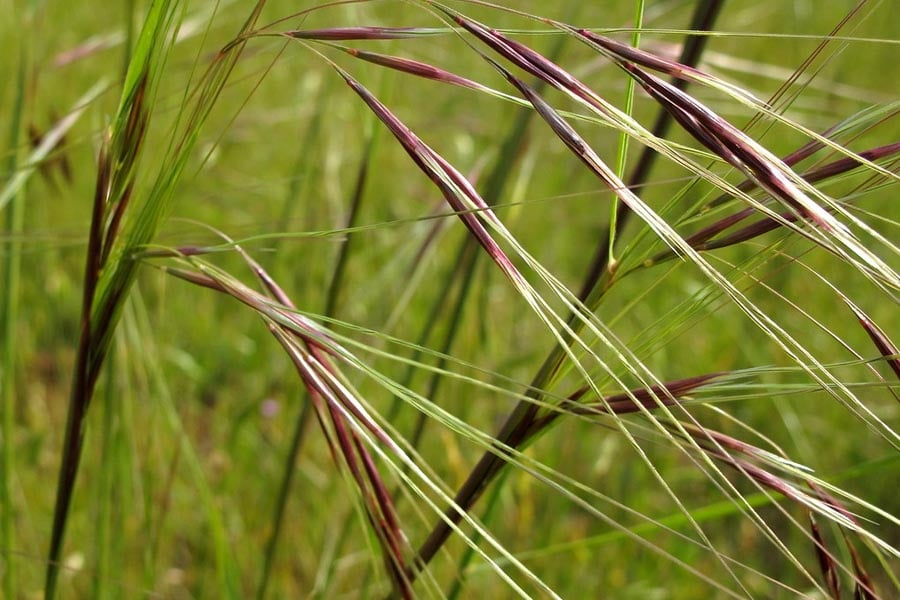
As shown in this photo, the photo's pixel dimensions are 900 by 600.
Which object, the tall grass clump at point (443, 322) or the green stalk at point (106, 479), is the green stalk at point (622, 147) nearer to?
the tall grass clump at point (443, 322)

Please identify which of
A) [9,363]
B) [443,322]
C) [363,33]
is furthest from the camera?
[443,322]

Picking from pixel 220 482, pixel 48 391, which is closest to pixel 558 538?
pixel 220 482

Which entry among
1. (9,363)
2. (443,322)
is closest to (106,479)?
(9,363)

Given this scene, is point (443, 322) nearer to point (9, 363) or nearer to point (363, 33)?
point (9, 363)

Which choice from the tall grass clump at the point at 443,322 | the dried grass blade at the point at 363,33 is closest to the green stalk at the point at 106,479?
the tall grass clump at the point at 443,322

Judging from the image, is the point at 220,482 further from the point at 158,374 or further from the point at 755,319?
the point at 755,319

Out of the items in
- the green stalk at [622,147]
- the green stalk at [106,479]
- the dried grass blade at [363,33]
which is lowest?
the green stalk at [106,479]

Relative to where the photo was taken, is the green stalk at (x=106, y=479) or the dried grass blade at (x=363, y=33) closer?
the dried grass blade at (x=363, y=33)

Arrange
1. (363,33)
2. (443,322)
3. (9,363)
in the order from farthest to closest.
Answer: (443,322)
(9,363)
(363,33)

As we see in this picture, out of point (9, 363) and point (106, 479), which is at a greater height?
point (9, 363)
